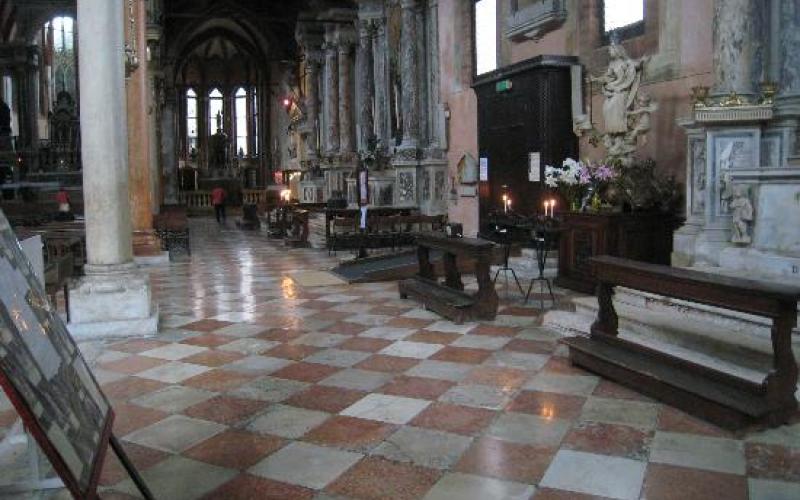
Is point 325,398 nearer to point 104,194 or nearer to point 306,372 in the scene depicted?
point 306,372

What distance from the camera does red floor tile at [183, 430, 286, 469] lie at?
3.94 m

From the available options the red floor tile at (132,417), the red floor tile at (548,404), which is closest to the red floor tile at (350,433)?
the red floor tile at (548,404)

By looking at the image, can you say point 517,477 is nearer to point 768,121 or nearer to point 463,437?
point 463,437

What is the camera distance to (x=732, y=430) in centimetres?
425

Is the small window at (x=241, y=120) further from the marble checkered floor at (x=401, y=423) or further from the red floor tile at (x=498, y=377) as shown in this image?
the red floor tile at (x=498, y=377)

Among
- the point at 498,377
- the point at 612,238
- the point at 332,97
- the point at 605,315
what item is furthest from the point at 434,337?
the point at 332,97

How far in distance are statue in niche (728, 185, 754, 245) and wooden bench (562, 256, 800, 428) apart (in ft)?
6.70

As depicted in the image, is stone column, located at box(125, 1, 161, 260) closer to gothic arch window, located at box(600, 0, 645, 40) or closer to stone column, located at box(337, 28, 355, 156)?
gothic arch window, located at box(600, 0, 645, 40)

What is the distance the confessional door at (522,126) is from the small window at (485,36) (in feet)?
6.17

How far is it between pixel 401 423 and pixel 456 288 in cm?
411

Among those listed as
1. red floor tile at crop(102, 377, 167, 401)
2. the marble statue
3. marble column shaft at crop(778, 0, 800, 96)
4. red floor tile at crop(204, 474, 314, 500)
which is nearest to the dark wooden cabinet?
the marble statue

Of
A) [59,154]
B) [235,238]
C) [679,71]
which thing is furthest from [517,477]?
[59,154]

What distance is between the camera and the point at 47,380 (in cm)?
224

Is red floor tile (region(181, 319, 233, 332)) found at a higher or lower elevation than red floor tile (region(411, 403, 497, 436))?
higher
